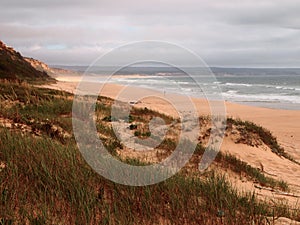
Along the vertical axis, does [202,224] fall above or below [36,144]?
below

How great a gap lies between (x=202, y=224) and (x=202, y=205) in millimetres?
439

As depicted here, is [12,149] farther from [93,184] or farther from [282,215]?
[282,215]

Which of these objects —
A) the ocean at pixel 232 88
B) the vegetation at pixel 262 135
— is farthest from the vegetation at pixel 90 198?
the vegetation at pixel 262 135

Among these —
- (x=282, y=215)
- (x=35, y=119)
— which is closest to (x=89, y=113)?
(x=35, y=119)

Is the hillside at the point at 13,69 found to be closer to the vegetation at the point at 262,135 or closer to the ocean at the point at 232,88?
the ocean at the point at 232,88

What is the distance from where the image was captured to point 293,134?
17.8 m

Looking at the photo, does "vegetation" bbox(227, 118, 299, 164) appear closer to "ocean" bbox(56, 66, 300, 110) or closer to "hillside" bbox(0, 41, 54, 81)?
"ocean" bbox(56, 66, 300, 110)

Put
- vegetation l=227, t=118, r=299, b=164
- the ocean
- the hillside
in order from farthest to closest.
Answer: the ocean → the hillside → vegetation l=227, t=118, r=299, b=164

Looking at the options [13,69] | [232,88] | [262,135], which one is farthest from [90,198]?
[232,88]

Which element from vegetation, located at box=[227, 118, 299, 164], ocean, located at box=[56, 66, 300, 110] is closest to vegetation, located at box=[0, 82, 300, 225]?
ocean, located at box=[56, 66, 300, 110]

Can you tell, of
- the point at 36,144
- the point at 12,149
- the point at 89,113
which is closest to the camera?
the point at 12,149

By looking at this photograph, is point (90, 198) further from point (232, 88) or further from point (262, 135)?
point (232, 88)

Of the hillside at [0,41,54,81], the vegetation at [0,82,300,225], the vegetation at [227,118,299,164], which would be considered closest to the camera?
the vegetation at [0,82,300,225]

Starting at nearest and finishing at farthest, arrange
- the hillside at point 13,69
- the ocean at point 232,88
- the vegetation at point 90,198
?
the vegetation at point 90,198, the hillside at point 13,69, the ocean at point 232,88
